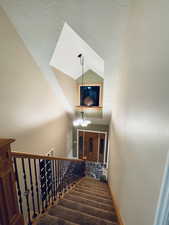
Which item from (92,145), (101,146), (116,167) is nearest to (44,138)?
(116,167)

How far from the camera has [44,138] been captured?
357 centimetres

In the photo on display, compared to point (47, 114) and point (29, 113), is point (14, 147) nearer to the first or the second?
point (29, 113)

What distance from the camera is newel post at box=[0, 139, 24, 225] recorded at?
1000 mm

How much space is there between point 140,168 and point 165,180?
45cm

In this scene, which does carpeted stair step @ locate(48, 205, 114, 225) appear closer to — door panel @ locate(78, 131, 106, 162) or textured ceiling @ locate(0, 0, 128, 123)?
textured ceiling @ locate(0, 0, 128, 123)

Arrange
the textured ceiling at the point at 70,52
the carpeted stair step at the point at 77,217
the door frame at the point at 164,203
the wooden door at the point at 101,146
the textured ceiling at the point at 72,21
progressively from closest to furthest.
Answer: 1. the door frame at the point at 164,203
2. the carpeted stair step at the point at 77,217
3. the textured ceiling at the point at 72,21
4. the textured ceiling at the point at 70,52
5. the wooden door at the point at 101,146

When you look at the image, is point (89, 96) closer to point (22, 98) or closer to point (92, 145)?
point (92, 145)

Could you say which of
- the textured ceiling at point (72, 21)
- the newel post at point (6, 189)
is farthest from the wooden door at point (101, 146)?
the newel post at point (6, 189)

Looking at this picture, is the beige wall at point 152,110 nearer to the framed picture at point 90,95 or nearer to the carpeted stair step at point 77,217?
the carpeted stair step at point 77,217

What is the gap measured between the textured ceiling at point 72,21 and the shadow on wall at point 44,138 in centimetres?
206

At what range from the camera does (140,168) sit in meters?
1.13

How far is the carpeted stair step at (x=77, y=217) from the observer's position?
1.44 m

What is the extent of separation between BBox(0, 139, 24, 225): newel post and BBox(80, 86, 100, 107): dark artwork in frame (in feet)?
14.4

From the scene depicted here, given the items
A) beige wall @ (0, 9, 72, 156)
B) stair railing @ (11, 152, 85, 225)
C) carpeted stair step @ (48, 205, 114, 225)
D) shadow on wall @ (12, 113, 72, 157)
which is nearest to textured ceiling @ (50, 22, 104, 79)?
beige wall @ (0, 9, 72, 156)
